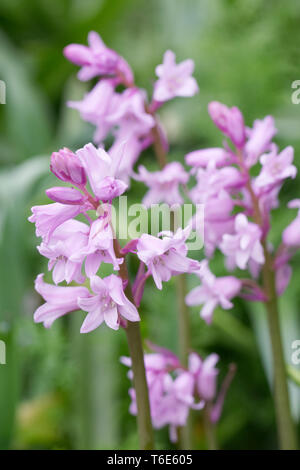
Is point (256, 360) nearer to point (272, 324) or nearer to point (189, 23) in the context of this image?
point (272, 324)

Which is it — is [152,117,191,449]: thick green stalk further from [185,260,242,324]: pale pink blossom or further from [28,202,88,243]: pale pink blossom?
[28,202,88,243]: pale pink blossom

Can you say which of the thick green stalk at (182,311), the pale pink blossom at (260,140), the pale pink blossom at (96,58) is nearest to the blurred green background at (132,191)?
the thick green stalk at (182,311)

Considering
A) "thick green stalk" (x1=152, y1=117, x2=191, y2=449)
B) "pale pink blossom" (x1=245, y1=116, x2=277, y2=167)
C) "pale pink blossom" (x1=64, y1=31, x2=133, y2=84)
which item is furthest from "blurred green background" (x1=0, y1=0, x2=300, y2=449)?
"pale pink blossom" (x1=245, y1=116, x2=277, y2=167)

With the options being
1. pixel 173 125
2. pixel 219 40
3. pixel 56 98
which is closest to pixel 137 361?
pixel 219 40

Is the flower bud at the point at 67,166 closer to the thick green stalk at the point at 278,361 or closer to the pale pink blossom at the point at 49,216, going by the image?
the pale pink blossom at the point at 49,216

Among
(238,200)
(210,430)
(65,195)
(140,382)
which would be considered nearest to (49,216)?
(65,195)

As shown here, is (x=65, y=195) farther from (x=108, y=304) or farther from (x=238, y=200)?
(x=238, y=200)
